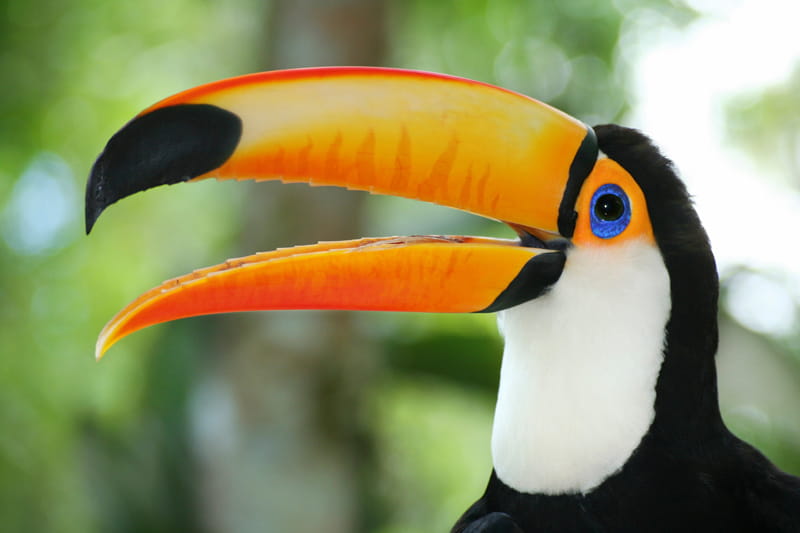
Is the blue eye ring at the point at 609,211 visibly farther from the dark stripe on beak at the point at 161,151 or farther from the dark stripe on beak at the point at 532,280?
the dark stripe on beak at the point at 161,151

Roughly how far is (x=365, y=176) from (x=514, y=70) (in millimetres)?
6129

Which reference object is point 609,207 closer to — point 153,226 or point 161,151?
point 161,151

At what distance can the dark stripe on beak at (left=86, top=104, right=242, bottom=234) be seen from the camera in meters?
1.32

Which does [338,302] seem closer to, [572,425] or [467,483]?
[572,425]

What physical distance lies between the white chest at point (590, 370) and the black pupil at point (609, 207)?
56 mm

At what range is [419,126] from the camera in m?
1.45

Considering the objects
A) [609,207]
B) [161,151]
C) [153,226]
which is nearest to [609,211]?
[609,207]

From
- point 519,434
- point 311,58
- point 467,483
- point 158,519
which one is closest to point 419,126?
point 519,434

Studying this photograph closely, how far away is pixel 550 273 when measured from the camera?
59.1 inches

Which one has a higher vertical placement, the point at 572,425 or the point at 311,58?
the point at 311,58

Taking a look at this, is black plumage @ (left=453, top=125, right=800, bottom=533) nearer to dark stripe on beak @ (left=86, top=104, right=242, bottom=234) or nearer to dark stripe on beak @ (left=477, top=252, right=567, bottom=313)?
dark stripe on beak @ (left=477, top=252, right=567, bottom=313)

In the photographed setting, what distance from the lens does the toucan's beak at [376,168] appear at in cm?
137

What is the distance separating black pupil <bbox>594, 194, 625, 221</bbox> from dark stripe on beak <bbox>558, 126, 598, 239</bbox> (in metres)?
0.04

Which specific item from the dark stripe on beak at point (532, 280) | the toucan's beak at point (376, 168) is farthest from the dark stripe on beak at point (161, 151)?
the dark stripe on beak at point (532, 280)
